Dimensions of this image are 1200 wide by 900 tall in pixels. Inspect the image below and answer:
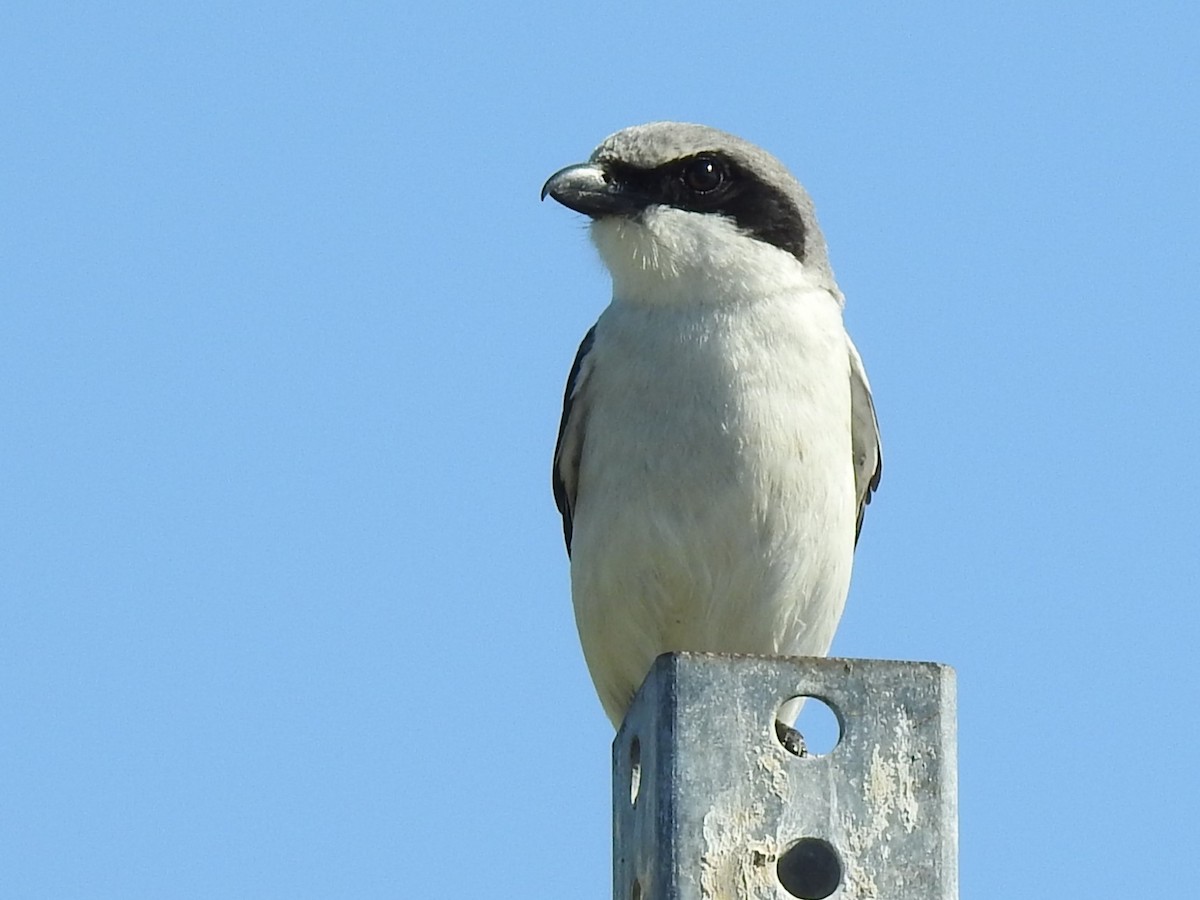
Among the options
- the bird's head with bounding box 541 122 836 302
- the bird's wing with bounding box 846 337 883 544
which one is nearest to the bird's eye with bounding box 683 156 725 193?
the bird's head with bounding box 541 122 836 302

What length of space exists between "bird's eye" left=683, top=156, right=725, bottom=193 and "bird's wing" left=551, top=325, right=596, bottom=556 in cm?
66

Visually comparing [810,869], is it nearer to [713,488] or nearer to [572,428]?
[713,488]

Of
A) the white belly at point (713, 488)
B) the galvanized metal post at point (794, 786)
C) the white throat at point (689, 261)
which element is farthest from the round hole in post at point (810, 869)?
the white throat at point (689, 261)

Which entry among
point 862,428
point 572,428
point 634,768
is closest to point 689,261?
point 572,428

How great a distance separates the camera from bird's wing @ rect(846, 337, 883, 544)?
880cm

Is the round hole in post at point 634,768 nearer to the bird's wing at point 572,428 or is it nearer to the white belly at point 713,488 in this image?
the white belly at point 713,488

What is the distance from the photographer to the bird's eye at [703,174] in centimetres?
890

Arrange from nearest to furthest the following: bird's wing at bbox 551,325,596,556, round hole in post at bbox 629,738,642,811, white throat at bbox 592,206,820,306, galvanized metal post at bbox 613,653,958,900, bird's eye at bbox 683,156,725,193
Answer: galvanized metal post at bbox 613,653,958,900
round hole in post at bbox 629,738,642,811
white throat at bbox 592,206,820,306
bird's wing at bbox 551,325,596,556
bird's eye at bbox 683,156,725,193

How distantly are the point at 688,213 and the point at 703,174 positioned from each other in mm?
184

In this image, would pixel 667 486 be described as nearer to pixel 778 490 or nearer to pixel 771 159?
pixel 778 490

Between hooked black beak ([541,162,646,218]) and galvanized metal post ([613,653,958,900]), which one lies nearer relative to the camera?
galvanized metal post ([613,653,958,900])

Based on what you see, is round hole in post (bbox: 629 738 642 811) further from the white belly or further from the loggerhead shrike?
the white belly

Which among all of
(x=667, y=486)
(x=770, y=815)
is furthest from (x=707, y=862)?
(x=667, y=486)

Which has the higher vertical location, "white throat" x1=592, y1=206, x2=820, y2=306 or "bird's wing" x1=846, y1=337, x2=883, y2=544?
"white throat" x1=592, y1=206, x2=820, y2=306
